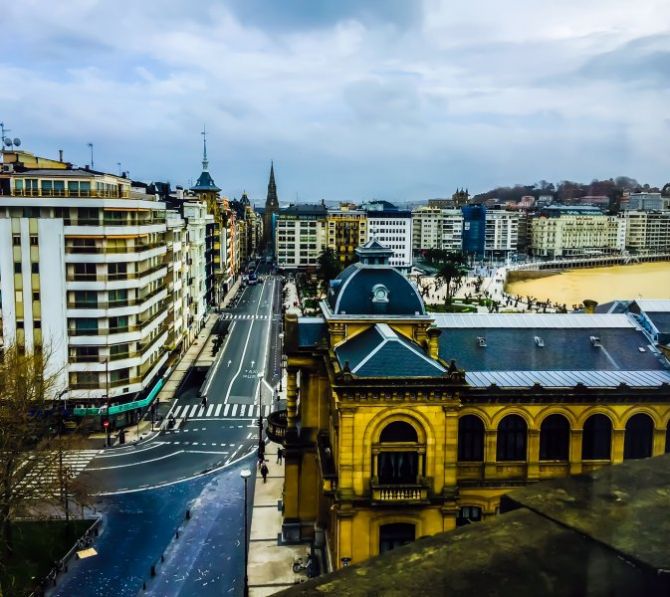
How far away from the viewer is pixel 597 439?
120 ft

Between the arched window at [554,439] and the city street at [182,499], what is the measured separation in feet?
57.6

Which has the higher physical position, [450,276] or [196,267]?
[196,267]

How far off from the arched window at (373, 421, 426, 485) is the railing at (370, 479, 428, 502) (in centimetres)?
37

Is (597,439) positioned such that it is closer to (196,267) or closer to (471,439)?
(471,439)

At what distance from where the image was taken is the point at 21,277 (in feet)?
197

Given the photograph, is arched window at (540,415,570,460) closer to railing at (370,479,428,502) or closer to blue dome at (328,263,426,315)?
railing at (370,479,428,502)

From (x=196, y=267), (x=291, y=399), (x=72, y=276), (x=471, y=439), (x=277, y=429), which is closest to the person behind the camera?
(x=471, y=439)

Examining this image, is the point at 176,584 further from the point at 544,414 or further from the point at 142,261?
the point at 142,261

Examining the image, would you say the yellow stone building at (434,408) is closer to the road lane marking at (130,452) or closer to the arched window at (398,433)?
the arched window at (398,433)

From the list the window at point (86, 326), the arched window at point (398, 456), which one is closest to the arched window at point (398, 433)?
Answer: the arched window at point (398, 456)

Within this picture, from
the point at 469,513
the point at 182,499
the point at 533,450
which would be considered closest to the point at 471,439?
the point at 533,450

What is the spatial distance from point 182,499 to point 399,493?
2085 centimetres

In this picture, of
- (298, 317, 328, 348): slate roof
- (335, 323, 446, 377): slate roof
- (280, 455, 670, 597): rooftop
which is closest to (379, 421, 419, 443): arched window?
(335, 323, 446, 377): slate roof

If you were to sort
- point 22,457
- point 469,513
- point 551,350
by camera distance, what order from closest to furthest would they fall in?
point 469,513, point 551,350, point 22,457
